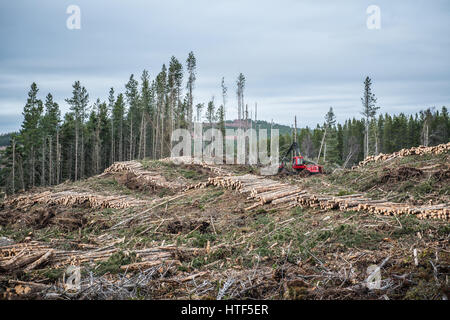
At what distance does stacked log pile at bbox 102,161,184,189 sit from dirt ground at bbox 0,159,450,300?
6.36 metres

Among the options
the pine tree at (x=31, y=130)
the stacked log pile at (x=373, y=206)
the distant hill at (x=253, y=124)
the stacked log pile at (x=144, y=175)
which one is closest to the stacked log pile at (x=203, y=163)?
the stacked log pile at (x=144, y=175)

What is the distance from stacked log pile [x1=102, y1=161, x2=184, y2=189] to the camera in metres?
18.3

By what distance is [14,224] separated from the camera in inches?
468

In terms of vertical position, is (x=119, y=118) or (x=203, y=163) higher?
(x=119, y=118)

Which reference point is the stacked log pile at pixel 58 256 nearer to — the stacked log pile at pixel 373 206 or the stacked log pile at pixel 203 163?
the stacked log pile at pixel 373 206

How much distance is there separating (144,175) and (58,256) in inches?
516

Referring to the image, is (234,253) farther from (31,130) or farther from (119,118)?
(119,118)

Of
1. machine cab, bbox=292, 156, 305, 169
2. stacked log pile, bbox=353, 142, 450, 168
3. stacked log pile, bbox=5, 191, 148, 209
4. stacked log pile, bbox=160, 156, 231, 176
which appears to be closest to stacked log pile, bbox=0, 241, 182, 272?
stacked log pile, bbox=5, 191, 148, 209

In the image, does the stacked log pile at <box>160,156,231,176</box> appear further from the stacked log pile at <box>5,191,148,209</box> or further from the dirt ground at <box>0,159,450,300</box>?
the dirt ground at <box>0,159,450,300</box>

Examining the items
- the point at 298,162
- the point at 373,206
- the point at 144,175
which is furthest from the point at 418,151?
the point at 144,175

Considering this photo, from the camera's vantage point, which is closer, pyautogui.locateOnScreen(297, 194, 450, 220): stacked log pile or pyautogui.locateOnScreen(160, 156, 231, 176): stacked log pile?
pyautogui.locateOnScreen(297, 194, 450, 220): stacked log pile

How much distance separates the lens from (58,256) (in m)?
6.93
